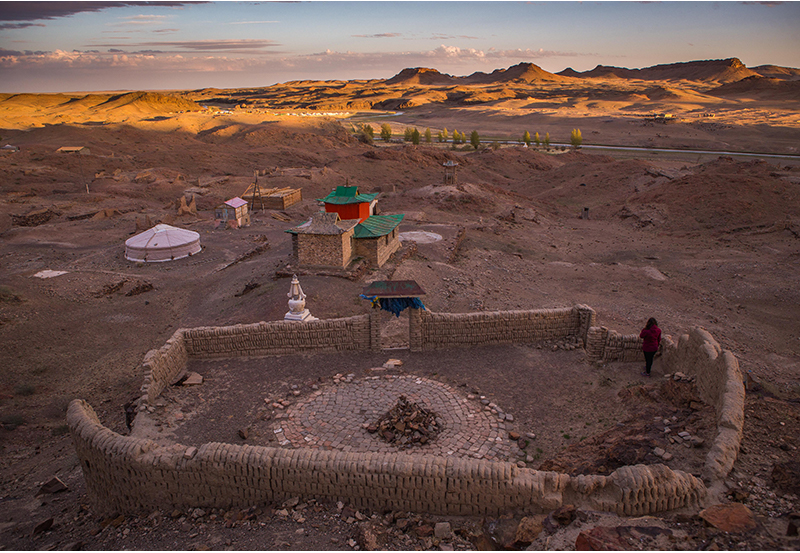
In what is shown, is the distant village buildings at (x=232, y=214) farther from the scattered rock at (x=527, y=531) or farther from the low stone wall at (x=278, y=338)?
the scattered rock at (x=527, y=531)

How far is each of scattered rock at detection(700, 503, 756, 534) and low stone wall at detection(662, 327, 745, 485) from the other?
68 cm

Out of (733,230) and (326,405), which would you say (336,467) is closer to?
(326,405)

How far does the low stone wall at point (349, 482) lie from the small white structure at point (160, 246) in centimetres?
1752

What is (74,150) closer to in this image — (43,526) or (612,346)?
(43,526)

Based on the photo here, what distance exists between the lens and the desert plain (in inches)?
283

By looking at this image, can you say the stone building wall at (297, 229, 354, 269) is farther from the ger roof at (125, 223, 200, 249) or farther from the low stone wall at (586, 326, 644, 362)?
the low stone wall at (586, 326, 644, 362)

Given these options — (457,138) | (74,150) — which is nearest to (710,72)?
(457,138)

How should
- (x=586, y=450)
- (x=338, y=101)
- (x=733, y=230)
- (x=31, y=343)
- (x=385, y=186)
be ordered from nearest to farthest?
(x=586, y=450) < (x=31, y=343) < (x=733, y=230) < (x=385, y=186) < (x=338, y=101)

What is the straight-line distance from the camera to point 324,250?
63.0 ft

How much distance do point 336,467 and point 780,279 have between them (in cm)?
2095

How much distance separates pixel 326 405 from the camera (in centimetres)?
1035

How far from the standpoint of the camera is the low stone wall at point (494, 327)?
1241 cm

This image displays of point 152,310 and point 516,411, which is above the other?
point 516,411

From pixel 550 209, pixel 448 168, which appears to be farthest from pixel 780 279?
pixel 448 168
